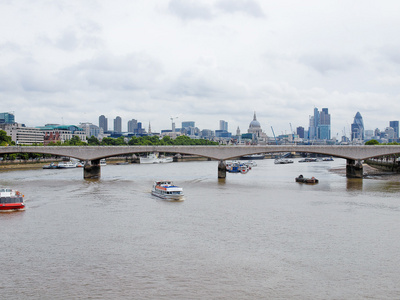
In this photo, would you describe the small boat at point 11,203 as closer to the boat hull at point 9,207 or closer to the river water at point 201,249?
the boat hull at point 9,207

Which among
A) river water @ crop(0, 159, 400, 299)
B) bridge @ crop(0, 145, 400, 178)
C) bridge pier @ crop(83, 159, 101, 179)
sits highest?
bridge @ crop(0, 145, 400, 178)

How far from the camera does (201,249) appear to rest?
27.6 metres

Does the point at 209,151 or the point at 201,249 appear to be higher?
the point at 209,151

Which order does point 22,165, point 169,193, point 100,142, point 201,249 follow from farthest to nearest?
point 100,142, point 22,165, point 169,193, point 201,249

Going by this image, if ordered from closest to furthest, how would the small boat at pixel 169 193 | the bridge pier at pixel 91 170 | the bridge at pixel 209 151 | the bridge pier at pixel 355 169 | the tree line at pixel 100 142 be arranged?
the small boat at pixel 169 193
the bridge pier at pixel 91 170
the bridge at pixel 209 151
the bridge pier at pixel 355 169
the tree line at pixel 100 142

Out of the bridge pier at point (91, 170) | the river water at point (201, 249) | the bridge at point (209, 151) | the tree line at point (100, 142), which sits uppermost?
the tree line at point (100, 142)

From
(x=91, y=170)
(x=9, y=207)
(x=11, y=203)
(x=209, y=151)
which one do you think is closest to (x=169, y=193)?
(x=11, y=203)

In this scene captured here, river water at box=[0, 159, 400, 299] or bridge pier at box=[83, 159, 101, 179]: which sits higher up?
bridge pier at box=[83, 159, 101, 179]

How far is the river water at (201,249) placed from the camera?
21.6 meters

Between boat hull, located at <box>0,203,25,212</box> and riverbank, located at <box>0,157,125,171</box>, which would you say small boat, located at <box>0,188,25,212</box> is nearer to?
boat hull, located at <box>0,203,25,212</box>

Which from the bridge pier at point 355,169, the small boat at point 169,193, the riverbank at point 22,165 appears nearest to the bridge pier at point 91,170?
the small boat at point 169,193

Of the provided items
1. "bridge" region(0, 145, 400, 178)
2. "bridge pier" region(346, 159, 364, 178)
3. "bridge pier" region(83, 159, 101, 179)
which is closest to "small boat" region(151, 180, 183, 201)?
"bridge" region(0, 145, 400, 178)

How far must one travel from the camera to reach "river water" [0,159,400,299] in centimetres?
2156

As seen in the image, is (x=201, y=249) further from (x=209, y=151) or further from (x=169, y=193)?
(x=209, y=151)
